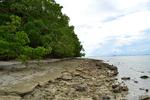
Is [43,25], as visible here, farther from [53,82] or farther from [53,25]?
[53,82]

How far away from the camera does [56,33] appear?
4828 cm

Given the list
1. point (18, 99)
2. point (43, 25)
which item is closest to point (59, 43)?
point (43, 25)

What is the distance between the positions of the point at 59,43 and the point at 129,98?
96.5ft

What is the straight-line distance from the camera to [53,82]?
25312 mm

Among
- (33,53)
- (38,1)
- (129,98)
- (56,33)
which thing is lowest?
(129,98)

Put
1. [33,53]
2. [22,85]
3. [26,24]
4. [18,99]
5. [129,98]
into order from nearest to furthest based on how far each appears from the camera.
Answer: [18,99] < [22,85] < [129,98] < [33,53] < [26,24]

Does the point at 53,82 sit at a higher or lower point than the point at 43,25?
lower

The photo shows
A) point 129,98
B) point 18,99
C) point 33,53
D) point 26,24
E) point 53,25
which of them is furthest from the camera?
point 53,25

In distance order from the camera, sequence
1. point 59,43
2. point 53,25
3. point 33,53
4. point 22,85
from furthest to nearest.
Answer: point 59,43
point 53,25
point 33,53
point 22,85

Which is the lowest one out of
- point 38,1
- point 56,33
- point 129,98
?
point 129,98

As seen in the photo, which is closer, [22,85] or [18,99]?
[18,99]

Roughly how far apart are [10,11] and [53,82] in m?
23.3

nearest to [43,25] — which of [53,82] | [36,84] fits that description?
[53,82]

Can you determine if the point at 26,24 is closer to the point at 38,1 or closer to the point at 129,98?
the point at 38,1
